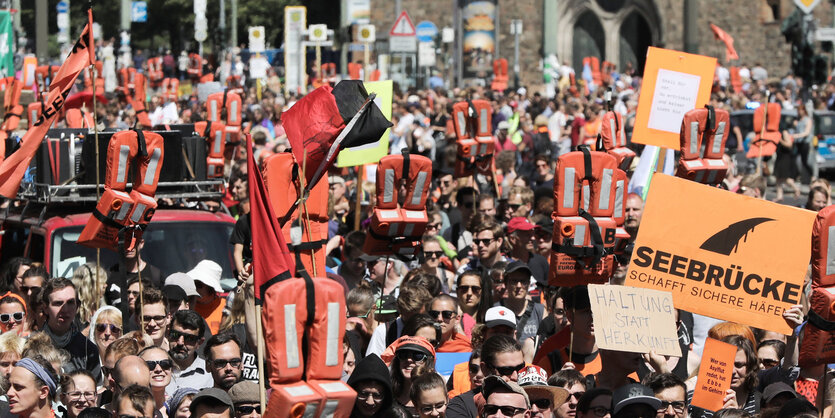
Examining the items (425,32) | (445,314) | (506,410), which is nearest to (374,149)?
(445,314)

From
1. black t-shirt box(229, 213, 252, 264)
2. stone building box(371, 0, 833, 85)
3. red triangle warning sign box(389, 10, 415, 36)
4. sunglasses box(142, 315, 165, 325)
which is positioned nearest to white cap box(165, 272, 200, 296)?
black t-shirt box(229, 213, 252, 264)

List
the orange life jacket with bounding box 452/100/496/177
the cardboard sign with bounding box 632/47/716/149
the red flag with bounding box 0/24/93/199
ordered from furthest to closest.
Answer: the orange life jacket with bounding box 452/100/496/177, the cardboard sign with bounding box 632/47/716/149, the red flag with bounding box 0/24/93/199

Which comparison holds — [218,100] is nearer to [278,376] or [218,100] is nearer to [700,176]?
[700,176]

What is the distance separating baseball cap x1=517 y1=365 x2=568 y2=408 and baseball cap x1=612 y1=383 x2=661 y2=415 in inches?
18.8

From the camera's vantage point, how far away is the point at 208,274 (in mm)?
10547

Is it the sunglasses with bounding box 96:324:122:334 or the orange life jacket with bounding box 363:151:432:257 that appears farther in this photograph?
the orange life jacket with bounding box 363:151:432:257

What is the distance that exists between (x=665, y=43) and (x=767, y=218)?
139 feet

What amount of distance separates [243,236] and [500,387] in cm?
453

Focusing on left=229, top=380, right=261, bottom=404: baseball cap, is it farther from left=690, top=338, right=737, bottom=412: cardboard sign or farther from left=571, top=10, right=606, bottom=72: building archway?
left=571, top=10, right=606, bottom=72: building archway

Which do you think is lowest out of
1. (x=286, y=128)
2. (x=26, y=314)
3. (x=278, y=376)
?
(x=26, y=314)

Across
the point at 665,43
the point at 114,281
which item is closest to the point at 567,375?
the point at 114,281

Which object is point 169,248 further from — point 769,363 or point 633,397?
point 633,397

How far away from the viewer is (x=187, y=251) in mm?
11539

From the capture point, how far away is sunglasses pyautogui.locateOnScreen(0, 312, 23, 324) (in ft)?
30.3
